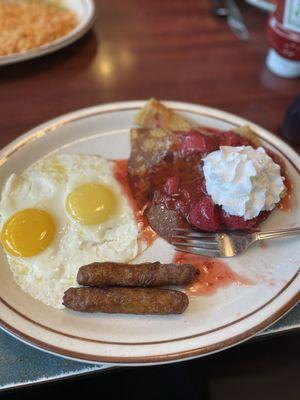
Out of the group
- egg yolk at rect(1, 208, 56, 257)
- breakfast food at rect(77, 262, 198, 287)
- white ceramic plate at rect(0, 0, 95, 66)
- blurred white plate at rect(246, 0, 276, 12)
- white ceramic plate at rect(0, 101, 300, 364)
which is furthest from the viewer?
blurred white plate at rect(246, 0, 276, 12)

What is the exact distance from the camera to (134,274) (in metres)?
1.67

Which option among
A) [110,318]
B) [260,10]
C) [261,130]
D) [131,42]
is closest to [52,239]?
[110,318]

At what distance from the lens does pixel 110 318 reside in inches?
64.6

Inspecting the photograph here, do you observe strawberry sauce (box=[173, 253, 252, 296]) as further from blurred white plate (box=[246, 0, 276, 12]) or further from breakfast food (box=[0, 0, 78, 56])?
blurred white plate (box=[246, 0, 276, 12])

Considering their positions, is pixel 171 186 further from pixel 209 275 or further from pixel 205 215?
pixel 209 275

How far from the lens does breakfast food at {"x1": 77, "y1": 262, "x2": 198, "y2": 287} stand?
165 cm

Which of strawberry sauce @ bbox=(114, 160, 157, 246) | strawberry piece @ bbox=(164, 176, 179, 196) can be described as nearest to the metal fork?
strawberry sauce @ bbox=(114, 160, 157, 246)

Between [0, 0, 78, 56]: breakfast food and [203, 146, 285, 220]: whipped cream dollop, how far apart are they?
1.58 metres

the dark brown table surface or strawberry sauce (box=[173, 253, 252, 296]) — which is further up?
the dark brown table surface

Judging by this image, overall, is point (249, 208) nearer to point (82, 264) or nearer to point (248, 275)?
point (248, 275)

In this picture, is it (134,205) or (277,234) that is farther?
(134,205)

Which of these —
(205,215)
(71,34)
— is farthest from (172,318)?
(71,34)

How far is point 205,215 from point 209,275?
267mm

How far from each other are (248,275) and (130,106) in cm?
119
